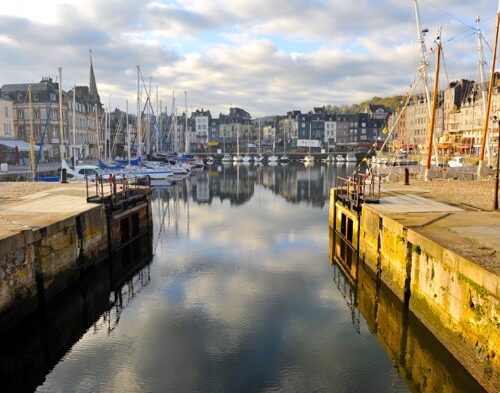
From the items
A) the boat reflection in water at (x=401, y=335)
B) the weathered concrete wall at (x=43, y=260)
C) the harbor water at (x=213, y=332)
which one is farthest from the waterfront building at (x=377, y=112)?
the weathered concrete wall at (x=43, y=260)

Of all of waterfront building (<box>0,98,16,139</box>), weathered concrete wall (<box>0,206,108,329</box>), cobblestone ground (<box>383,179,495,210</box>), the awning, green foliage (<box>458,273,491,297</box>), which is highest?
waterfront building (<box>0,98,16,139</box>)

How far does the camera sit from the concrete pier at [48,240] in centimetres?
1365

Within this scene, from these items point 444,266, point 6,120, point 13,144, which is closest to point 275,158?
point 6,120

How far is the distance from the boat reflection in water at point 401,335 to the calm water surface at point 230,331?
0.39 m

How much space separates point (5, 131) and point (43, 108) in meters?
12.0

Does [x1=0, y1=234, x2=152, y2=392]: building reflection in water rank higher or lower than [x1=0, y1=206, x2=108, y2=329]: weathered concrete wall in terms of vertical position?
lower

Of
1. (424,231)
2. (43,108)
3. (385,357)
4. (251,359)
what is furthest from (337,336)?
(43,108)

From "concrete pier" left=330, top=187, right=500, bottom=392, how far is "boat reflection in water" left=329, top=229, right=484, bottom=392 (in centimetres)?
24

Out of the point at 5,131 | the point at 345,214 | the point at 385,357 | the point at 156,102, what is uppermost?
the point at 156,102

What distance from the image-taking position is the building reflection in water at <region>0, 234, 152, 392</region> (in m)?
12.3

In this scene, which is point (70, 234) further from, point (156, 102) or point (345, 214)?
point (156, 102)

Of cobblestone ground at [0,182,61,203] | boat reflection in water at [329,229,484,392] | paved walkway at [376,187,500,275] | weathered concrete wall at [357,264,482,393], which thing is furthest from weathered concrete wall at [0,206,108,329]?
paved walkway at [376,187,500,275]

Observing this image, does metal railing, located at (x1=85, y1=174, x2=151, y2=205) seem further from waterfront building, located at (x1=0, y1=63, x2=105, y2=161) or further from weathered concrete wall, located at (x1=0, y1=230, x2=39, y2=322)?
waterfront building, located at (x1=0, y1=63, x2=105, y2=161)

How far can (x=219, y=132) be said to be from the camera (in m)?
182
